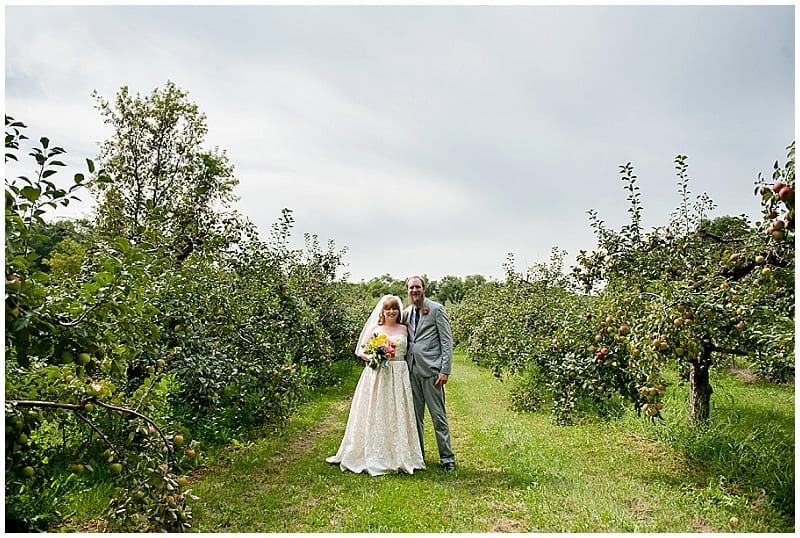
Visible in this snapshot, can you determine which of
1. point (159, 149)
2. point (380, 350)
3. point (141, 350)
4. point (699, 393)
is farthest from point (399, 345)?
point (159, 149)

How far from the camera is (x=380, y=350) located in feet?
17.4

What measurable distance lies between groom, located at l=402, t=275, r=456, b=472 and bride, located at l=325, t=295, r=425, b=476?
96 mm

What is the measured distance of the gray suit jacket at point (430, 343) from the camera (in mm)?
5344

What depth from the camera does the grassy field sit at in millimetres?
3807

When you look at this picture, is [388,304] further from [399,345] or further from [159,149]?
[159,149]

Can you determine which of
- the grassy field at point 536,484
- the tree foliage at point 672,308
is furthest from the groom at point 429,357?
the tree foliage at point 672,308

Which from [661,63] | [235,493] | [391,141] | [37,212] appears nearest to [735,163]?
[661,63]

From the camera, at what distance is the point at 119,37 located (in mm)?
3895

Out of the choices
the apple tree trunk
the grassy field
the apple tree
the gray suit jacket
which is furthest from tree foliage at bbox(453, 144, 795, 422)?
the apple tree

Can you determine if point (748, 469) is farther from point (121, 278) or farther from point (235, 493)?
point (121, 278)

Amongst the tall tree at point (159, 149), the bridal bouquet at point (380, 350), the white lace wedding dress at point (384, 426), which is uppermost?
the tall tree at point (159, 149)

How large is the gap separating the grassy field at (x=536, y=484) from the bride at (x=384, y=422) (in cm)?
16

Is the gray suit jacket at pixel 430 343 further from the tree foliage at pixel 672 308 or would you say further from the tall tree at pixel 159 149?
the tall tree at pixel 159 149

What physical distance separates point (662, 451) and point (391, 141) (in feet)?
13.0
